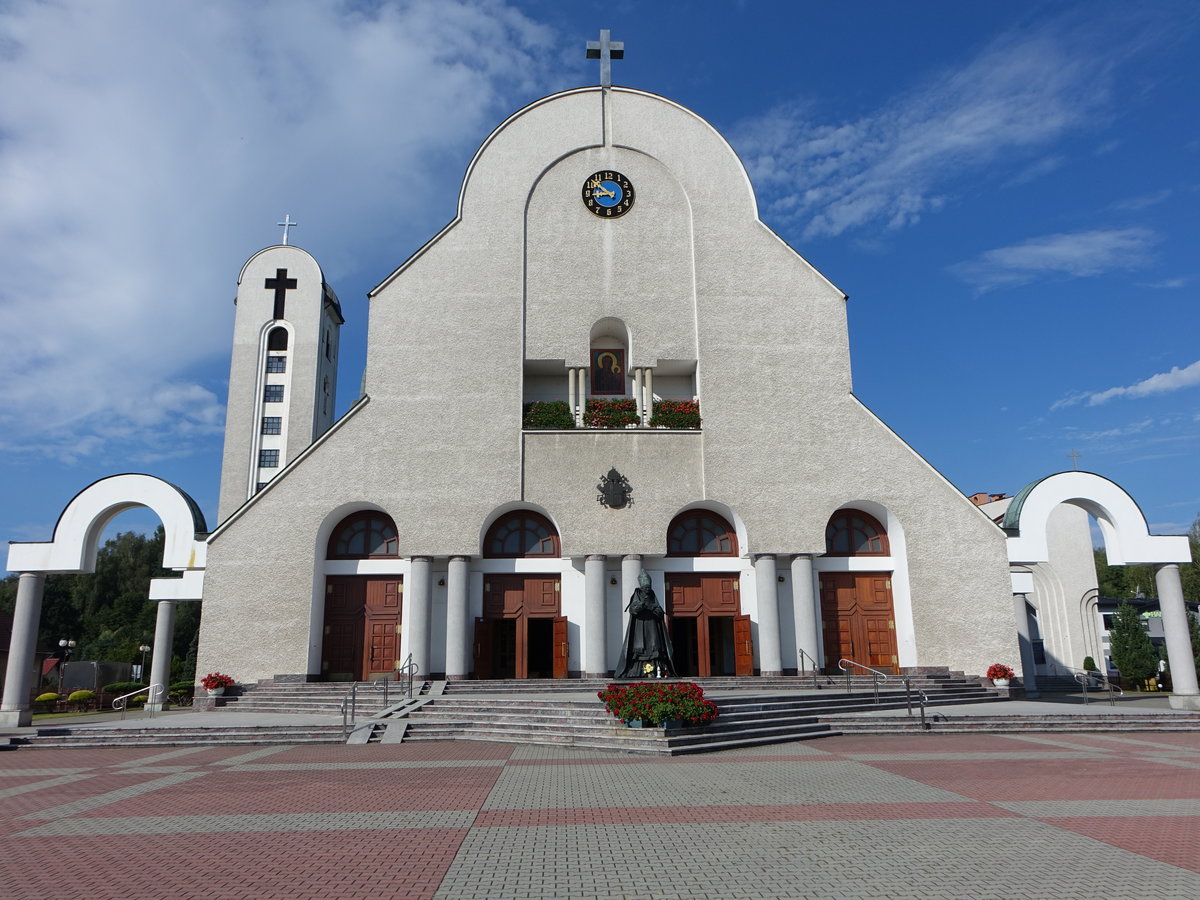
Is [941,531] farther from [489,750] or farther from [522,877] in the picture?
[522,877]

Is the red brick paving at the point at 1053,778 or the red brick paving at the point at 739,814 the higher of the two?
the red brick paving at the point at 739,814

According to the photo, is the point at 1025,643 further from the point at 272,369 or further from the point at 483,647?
the point at 272,369

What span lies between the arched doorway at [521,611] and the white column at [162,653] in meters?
8.59

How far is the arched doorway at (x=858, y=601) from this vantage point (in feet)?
75.9

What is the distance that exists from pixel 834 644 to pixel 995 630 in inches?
172

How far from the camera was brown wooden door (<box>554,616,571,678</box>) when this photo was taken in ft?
73.2

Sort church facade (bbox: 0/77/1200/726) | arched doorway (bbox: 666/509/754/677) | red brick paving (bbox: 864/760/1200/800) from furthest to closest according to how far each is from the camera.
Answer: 1. arched doorway (bbox: 666/509/754/677)
2. church facade (bbox: 0/77/1200/726)
3. red brick paving (bbox: 864/760/1200/800)

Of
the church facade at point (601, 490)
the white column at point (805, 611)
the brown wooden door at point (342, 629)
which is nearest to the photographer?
the church facade at point (601, 490)

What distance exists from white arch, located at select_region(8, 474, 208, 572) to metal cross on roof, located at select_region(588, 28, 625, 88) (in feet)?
59.8

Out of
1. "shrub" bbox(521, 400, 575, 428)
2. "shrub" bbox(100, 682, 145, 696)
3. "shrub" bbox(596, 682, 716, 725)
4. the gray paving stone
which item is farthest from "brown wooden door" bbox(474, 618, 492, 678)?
"shrub" bbox(100, 682, 145, 696)

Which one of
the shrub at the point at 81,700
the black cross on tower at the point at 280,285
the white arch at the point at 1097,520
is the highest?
the black cross on tower at the point at 280,285

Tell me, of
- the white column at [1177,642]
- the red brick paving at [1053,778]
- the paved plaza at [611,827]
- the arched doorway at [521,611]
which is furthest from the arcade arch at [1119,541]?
the arched doorway at [521,611]

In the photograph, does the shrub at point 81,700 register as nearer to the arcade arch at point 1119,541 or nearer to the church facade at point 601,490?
the church facade at point 601,490

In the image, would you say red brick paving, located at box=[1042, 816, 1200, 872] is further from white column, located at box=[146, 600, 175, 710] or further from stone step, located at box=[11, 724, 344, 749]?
white column, located at box=[146, 600, 175, 710]
